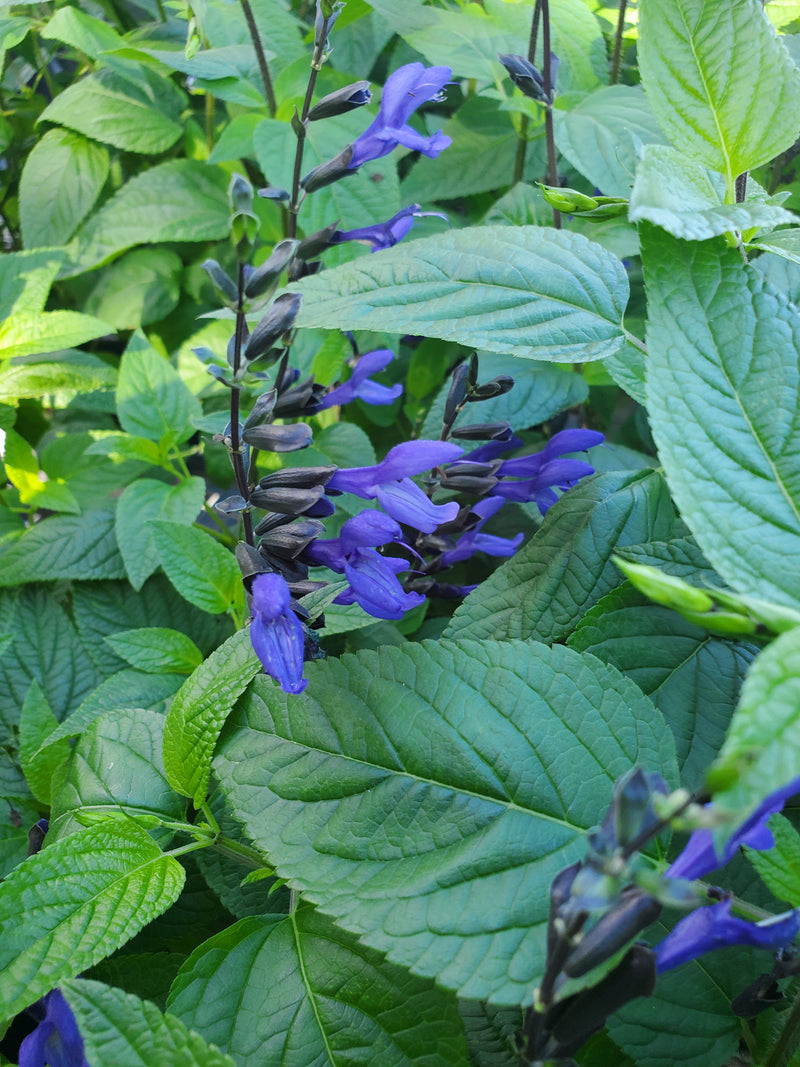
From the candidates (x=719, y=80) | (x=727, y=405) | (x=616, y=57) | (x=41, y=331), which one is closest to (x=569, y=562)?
(x=727, y=405)

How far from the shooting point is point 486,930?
1.36ft

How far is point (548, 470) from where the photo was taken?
775 millimetres

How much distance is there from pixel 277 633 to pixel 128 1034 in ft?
0.78

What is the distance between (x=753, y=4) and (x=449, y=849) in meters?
0.52

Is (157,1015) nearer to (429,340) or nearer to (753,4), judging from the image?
(753,4)

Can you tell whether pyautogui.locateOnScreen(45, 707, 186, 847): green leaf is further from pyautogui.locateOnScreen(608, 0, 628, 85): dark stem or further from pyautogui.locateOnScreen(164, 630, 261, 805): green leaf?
pyautogui.locateOnScreen(608, 0, 628, 85): dark stem

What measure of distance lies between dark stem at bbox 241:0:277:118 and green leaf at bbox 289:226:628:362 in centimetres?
67

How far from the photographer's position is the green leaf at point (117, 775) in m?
0.61

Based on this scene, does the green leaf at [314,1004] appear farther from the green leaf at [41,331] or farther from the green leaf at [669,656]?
the green leaf at [41,331]

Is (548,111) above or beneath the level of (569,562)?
above

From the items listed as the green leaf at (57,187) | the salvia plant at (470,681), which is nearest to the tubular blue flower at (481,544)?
the salvia plant at (470,681)

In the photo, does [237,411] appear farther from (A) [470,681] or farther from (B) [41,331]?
(B) [41,331]

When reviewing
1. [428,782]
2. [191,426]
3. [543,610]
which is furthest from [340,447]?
[428,782]

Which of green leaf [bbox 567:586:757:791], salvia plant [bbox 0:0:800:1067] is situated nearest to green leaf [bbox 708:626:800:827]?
salvia plant [bbox 0:0:800:1067]
